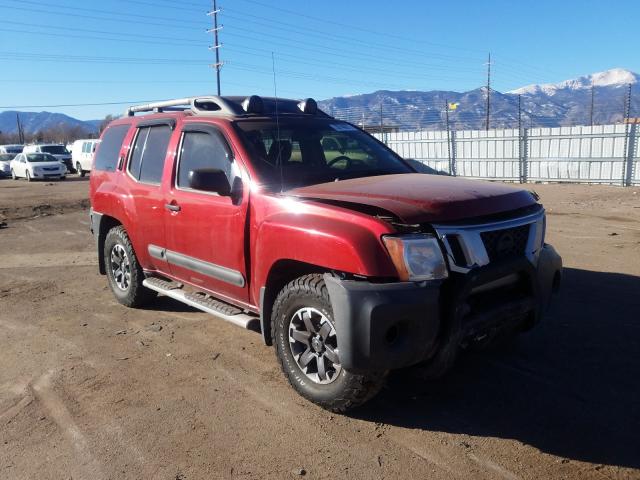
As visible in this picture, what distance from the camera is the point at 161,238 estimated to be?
5.05 metres

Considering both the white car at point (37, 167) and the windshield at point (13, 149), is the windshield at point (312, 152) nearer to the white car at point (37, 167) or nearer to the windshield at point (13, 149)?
the white car at point (37, 167)

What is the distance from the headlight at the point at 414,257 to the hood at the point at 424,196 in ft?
0.43

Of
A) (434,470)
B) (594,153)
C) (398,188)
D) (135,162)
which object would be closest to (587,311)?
(398,188)

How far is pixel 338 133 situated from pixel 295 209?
1.57 m

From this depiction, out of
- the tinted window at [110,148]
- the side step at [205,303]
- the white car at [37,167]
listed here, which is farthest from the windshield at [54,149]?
the side step at [205,303]

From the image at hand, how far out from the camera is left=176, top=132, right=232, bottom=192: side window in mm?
4375

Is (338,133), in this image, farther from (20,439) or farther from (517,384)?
(20,439)

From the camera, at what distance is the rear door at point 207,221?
4.14 meters

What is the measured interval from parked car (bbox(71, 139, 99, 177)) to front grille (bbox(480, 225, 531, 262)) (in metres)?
31.6

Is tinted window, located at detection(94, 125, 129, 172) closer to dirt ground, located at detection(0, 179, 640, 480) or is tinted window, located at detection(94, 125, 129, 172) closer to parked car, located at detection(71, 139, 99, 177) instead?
dirt ground, located at detection(0, 179, 640, 480)

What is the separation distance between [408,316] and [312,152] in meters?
2.06

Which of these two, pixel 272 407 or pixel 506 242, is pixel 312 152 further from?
pixel 272 407

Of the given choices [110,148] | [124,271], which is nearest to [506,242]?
[124,271]

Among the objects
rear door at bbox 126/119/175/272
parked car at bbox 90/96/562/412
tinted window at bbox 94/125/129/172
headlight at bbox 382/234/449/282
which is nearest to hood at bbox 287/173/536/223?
parked car at bbox 90/96/562/412
